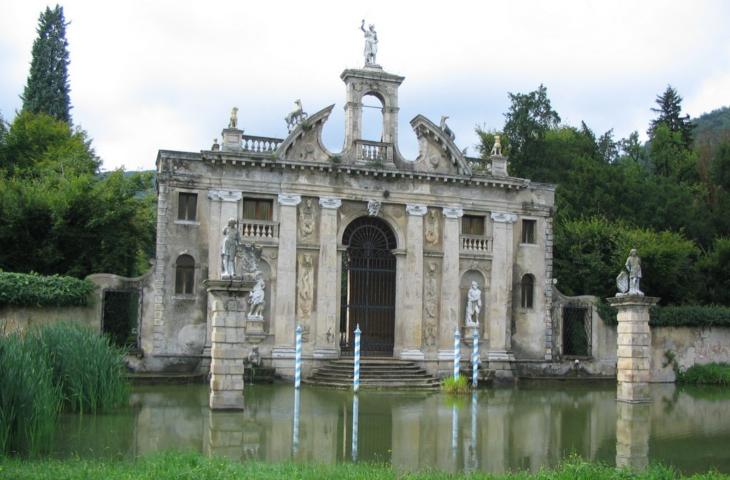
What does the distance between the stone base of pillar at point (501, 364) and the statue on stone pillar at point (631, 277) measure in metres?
7.47

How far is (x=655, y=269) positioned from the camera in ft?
119

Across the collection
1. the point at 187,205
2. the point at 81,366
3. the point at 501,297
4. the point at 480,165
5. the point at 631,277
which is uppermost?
the point at 480,165

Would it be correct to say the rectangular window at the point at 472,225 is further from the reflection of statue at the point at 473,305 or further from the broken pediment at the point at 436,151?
the reflection of statue at the point at 473,305

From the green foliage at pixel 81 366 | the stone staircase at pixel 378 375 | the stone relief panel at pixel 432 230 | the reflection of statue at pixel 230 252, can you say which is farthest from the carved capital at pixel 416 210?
the green foliage at pixel 81 366

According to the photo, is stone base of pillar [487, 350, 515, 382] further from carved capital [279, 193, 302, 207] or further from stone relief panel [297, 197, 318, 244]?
carved capital [279, 193, 302, 207]

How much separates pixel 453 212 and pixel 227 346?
14108 mm

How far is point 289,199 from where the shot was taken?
2931cm

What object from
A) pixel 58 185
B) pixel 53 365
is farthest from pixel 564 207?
pixel 53 365

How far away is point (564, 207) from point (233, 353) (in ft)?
94.1

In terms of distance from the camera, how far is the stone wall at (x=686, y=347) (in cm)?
3253

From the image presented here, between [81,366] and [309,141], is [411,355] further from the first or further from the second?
[81,366]

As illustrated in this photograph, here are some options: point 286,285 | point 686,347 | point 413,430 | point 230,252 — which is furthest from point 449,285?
point 413,430

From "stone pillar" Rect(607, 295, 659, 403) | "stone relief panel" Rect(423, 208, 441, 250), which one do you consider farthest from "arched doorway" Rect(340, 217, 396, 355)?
"stone pillar" Rect(607, 295, 659, 403)

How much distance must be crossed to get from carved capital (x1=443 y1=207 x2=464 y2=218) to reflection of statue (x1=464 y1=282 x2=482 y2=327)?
2.59 metres
